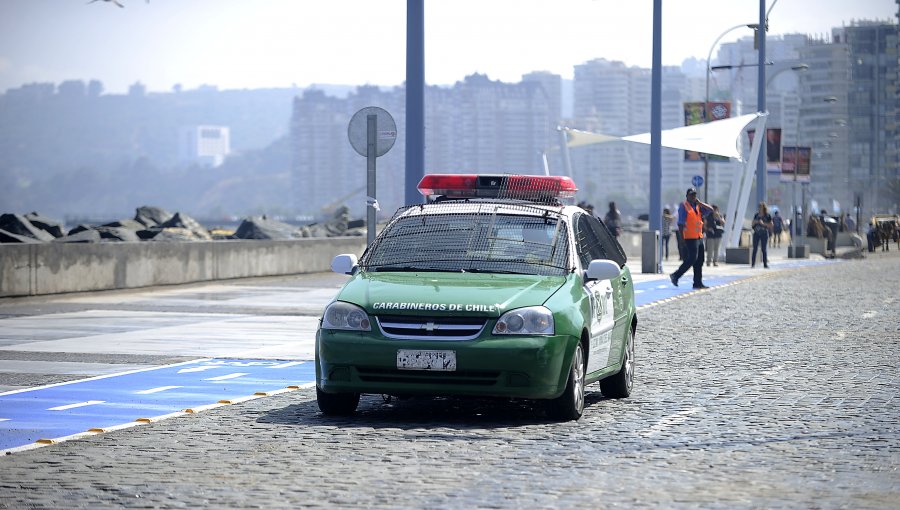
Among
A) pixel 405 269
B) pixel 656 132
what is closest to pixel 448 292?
pixel 405 269

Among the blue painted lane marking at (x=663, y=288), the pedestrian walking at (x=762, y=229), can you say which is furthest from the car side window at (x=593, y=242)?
the pedestrian walking at (x=762, y=229)

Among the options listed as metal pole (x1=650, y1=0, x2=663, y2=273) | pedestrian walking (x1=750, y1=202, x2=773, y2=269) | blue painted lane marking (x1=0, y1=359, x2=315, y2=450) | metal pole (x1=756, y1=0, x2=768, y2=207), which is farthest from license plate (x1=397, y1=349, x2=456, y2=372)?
metal pole (x1=756, y1=0, x2=768, y2=207)

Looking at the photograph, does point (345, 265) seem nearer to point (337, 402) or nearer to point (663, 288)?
point (337, 402)

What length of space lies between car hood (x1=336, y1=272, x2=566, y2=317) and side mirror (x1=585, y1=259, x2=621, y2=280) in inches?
11.3

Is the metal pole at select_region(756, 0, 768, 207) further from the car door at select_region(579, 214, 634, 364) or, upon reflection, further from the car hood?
the car hood

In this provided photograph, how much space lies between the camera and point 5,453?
929 cm

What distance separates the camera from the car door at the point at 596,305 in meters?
11.4

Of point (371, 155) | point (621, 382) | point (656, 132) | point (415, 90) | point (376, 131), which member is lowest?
point (621, 382)

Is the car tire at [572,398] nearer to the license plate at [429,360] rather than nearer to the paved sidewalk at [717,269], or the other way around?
the license plate at [429,360]

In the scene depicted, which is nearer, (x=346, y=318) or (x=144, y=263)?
(x=346, y=318)

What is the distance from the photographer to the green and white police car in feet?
34.5

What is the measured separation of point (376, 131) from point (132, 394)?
232 inches

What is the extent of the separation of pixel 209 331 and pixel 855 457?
11.6 meters

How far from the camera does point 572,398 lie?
10.8m
